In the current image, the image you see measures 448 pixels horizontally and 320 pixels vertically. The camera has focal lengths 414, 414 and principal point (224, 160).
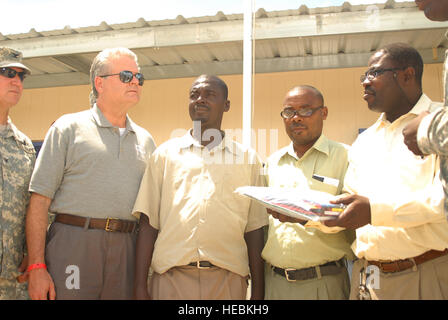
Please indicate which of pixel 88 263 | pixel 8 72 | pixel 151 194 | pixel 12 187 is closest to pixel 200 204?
pixel 151 194

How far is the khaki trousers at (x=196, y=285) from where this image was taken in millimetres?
2359

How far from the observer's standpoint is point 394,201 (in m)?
1.90

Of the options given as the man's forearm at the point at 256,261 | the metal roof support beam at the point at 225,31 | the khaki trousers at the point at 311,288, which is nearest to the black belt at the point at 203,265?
the man's forearm at the point at 256,261

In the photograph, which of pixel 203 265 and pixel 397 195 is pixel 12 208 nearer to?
pixel 203 265

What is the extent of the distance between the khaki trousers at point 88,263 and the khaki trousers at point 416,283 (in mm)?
1442

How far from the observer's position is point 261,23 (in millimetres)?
4531

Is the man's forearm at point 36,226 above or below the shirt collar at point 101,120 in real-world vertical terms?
below

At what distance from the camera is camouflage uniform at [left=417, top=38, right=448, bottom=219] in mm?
1545

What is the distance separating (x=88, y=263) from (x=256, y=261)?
0.99m

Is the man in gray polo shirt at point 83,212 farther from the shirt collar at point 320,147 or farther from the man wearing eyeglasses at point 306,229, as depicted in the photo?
the shirt collar at point 320,147

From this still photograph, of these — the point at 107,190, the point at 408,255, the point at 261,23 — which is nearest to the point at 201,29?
the point at 261,23

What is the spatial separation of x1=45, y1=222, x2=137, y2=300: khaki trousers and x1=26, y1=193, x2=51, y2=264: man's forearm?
6cm

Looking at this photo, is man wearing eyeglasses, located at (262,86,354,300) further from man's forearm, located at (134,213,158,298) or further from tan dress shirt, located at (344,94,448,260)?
man's forearm, located at (134,213,158,298)

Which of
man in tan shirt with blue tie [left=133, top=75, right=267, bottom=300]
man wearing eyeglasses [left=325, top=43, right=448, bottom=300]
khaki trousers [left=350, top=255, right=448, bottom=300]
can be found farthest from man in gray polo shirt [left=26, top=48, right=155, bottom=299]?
khaki trousers [left=350, top=255, right=448, bottom=300]
